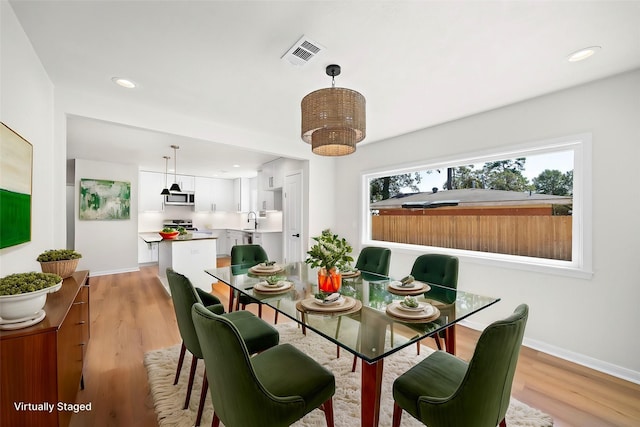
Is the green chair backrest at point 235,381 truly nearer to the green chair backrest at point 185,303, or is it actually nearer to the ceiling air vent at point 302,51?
the green chair backrest at point 185,303

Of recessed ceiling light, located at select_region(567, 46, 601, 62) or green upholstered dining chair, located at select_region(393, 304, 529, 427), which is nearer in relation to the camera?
green upholstered dining chair, located at select_region(393, 304, 529, 427)

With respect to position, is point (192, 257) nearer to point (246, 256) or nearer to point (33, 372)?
point (246, 256)

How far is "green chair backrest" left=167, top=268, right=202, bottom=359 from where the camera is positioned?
1609 mm

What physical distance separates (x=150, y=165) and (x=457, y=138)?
250 inches

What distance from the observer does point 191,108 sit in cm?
303

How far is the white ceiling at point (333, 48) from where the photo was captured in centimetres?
160

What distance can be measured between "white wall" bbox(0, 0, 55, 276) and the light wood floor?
1019mm

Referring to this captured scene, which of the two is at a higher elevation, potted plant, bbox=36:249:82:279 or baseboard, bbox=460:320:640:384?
potted plant, bbox=36:249:82:279

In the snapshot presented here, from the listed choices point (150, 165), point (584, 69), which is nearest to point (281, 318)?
point (584, 69)

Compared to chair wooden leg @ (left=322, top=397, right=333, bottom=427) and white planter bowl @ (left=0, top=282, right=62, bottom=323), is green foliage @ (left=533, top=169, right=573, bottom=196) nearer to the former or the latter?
chair wooden leg @ (left=322, top=397, right=333, bottom=427)

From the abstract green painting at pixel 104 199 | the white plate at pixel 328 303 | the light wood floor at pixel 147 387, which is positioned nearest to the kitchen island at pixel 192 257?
the light wood floor at pixel 147 387

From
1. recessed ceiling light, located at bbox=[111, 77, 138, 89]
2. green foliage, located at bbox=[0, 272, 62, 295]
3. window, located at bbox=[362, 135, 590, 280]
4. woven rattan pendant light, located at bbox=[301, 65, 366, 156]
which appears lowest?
green foliage, located at bbox=[0, 272, 62, 295]

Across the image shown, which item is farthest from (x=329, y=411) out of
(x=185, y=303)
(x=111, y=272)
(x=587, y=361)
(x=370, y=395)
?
(x=111, y=272)

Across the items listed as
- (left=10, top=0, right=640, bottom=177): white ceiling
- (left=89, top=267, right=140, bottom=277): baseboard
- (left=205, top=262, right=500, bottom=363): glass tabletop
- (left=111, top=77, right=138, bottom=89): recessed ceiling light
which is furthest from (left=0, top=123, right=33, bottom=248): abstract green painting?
(left=89, top=267, right=140, bottom=277): baseboard
